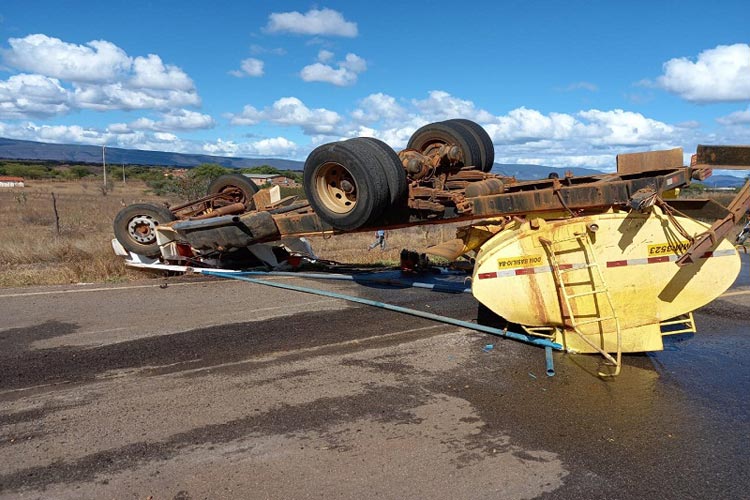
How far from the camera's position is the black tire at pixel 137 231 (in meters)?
9.95

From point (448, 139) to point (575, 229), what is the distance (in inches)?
A: 119

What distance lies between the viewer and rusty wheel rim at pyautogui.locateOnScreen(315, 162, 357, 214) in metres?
6.64

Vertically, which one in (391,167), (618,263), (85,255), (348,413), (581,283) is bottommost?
(348,413)

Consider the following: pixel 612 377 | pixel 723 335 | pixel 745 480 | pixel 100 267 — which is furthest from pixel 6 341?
pixel 723 335

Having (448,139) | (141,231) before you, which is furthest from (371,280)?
(141,231)

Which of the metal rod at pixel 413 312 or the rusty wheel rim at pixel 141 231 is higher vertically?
the rusty wheel rim at pixel 141 231

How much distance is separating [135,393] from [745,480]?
4185 mm

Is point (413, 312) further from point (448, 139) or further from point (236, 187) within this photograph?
point (236, 187)

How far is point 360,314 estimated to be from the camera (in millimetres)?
7301

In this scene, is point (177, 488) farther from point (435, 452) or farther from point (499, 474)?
point (499, 474)

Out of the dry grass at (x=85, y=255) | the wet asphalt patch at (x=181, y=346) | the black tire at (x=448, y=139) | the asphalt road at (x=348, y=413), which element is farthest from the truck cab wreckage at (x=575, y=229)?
the dry grass at (x=85, y=255)

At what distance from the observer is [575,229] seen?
5391mm

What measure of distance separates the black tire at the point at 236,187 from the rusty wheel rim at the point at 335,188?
3.80 metres

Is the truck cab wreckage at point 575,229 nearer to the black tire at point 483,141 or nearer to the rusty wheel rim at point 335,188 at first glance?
the rusty wheel rim at point 335,188
